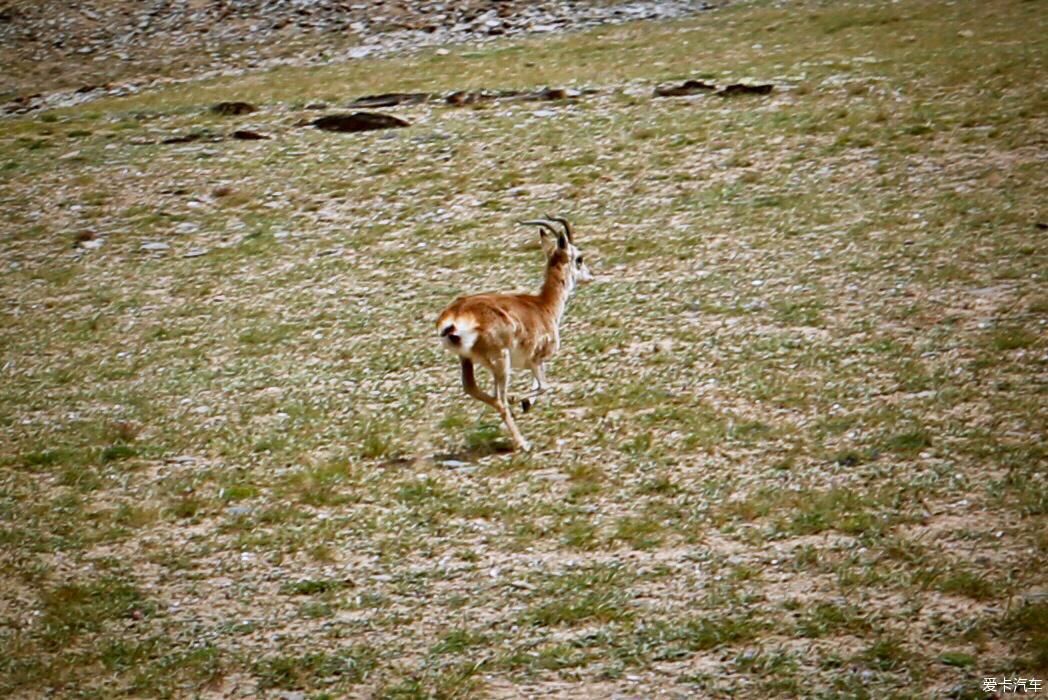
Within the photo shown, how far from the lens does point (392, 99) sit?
107 ft

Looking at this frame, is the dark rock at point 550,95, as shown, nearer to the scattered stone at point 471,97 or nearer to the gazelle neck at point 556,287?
the scattered stone at point 471,97

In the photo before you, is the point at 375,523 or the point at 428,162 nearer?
the point at 375,523

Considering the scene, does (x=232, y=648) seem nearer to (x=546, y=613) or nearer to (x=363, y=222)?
(x=546, y=613)

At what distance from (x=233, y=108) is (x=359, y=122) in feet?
14.2

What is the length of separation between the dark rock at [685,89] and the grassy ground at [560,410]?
67 cm

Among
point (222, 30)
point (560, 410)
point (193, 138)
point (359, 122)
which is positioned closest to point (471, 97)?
point (359, 122)

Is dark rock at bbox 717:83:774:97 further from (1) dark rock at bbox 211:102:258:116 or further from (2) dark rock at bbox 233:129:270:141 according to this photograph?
(1) dark rock at bbox 211:102:258:116

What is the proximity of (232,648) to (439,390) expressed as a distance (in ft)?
18.7

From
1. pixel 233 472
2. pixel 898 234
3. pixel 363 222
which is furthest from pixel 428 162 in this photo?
pixel 233 472

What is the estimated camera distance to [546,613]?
35.6 ft

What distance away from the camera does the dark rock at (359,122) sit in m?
30.1

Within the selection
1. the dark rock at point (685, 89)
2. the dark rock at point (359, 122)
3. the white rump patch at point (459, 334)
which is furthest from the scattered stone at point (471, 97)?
the white rump patch at point (459, 334)

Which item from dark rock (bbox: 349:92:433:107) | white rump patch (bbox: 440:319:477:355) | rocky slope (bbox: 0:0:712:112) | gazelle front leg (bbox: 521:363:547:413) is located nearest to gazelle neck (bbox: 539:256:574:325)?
gazelle front leg (bbox: 521:363:547:413)

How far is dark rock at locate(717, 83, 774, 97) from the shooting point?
29.2 metres
